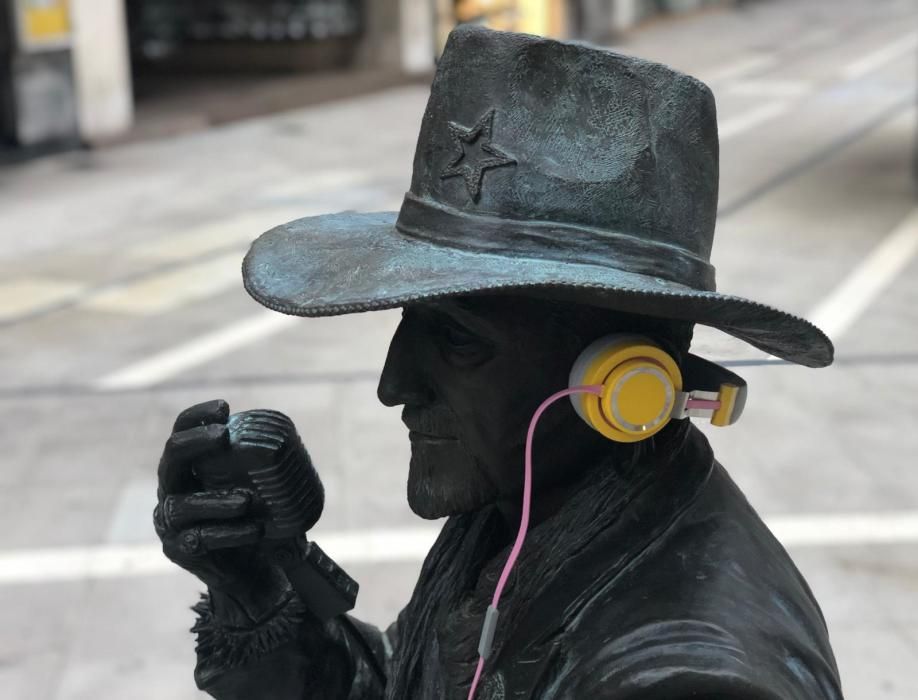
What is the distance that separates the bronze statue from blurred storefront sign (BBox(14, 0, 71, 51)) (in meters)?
12.4

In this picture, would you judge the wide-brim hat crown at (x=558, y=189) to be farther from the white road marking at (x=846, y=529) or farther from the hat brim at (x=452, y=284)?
the white road marking at (x=846, y=529)

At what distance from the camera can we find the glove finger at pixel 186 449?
5.61 feet

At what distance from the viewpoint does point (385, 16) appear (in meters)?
18.9

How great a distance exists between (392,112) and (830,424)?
11.1 meters

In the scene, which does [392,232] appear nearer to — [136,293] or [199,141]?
[136,293]

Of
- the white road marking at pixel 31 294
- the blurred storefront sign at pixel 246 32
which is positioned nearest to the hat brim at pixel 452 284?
the white road marking at pixel 31 294

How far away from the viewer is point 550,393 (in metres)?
1.67

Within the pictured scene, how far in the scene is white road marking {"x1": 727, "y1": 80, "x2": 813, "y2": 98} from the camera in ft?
54.4

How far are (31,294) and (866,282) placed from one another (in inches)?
230

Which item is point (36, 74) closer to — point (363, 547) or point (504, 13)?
point (504, 13)

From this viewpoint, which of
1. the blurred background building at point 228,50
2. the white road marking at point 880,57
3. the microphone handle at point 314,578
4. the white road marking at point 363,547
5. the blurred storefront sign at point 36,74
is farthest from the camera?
the white road marking at point 880,57

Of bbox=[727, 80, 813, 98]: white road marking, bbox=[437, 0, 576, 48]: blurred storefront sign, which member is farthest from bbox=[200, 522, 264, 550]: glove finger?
bbox=[437, 0, 576, 48]: blurred storefront sign

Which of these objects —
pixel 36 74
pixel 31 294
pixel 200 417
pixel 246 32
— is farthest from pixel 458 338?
pixel 246 32

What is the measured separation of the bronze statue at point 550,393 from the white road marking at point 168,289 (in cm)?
643
